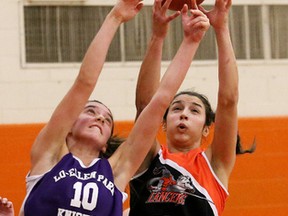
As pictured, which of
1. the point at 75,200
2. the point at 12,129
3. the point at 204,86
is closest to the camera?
the point at 75,200

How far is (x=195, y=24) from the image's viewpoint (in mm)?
2840

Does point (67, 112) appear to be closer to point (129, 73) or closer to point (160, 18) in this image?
point (160, 18)

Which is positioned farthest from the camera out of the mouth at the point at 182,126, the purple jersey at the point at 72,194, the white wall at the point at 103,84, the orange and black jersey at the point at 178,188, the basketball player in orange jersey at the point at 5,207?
the white wall at the point at 103,84

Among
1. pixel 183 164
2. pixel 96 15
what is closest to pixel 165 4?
pixel 183 164

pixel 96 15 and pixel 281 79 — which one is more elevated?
pixel 96 15

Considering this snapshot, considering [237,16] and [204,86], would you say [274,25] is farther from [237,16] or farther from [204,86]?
[204,86]

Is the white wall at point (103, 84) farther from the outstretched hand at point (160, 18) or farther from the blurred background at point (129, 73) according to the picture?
the outstretched hand at point (160, 18)

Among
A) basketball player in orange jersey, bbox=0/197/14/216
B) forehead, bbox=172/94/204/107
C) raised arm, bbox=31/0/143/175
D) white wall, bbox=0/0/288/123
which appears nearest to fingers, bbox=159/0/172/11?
raised arm, bbox=31/0/143/175

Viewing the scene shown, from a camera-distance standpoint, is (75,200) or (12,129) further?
(12,129)

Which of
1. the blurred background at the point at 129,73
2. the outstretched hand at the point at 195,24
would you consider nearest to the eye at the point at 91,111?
the outstretched hand at the point at 195,24

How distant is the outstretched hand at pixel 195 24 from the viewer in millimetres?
2832

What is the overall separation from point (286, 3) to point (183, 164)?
2235mm

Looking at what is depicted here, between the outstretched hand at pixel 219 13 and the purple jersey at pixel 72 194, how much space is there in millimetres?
713

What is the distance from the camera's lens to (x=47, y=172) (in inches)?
111
